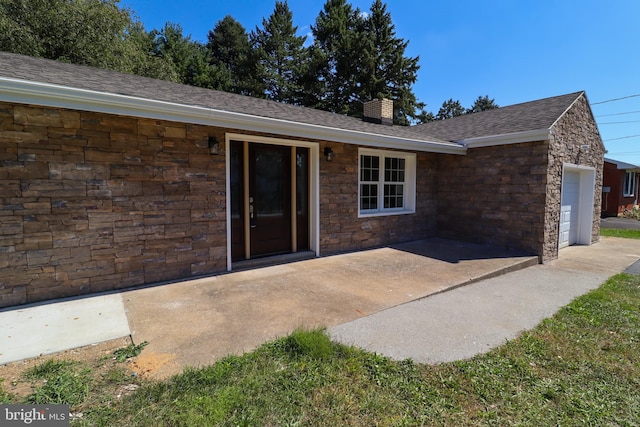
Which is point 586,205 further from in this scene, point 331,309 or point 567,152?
point 331,309

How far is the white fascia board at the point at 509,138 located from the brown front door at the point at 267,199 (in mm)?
4535

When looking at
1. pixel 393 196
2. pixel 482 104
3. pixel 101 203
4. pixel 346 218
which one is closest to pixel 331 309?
pixel 346 218

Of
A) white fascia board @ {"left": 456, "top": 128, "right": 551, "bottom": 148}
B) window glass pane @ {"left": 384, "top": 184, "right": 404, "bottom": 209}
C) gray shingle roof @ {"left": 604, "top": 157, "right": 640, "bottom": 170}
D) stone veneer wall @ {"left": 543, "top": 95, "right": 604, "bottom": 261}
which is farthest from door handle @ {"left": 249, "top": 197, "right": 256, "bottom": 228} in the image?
gray shingle roof @ {"left": 604, "top": 157, "right": 640, "bottom": 170}

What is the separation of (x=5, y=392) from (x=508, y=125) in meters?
9.68

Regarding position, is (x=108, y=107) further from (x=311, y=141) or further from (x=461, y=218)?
(x=461, y=218)

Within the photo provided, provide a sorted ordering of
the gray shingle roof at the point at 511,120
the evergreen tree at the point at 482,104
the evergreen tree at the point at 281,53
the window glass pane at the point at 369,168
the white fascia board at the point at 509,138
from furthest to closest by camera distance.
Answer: the evergreen tree at the point at 482,104, the evergreen tree at the point at 281,53, the window glass pane at the point at 369,168, the gray shingle roof at the point at 511,120, the white fascia board at the point at 509,138

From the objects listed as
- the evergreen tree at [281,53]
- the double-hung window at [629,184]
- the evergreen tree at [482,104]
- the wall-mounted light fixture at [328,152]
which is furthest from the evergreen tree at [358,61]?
the evergreen tree at [482,104]

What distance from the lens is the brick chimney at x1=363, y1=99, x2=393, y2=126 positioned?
10328 mm

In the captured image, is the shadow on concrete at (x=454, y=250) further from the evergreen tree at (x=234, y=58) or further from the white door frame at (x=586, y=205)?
the evergreen tree at (x=234, y=58)

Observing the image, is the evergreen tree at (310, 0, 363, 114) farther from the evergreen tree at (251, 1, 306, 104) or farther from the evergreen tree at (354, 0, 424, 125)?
the evergreen tree at (251, 1, 306, 104)

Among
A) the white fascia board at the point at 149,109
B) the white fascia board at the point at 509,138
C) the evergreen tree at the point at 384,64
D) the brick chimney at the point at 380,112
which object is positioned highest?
the evergreen tree at the point at 384,64

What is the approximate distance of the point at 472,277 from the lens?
5.04m

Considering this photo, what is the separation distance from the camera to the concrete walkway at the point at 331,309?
2.86m

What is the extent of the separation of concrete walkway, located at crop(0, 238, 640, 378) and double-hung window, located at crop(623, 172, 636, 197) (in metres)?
16.8
